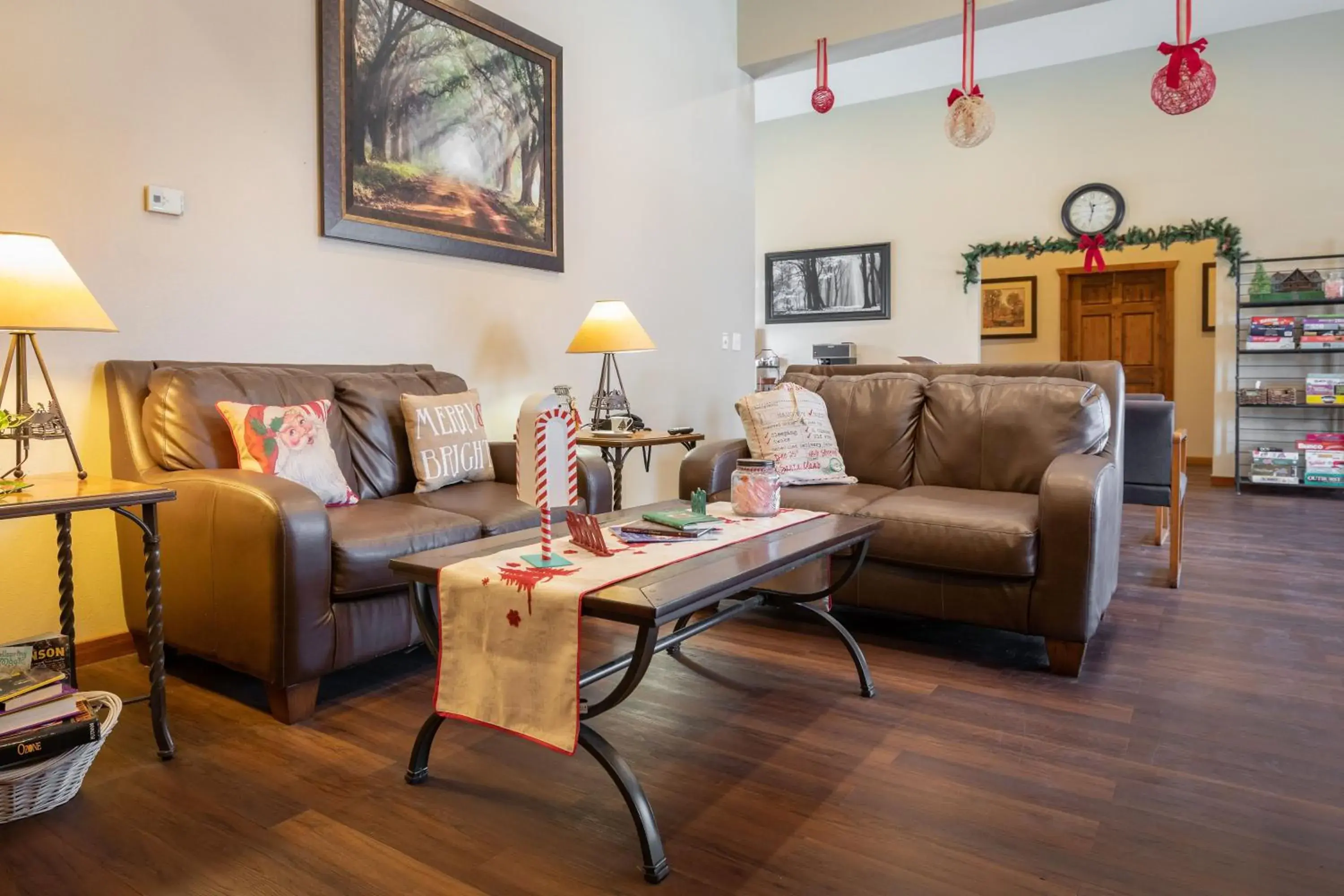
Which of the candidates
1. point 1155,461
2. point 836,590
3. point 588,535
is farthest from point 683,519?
point 1155,461

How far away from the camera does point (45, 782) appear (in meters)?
1.63

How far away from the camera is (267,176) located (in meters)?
2.89

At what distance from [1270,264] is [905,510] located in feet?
17.6

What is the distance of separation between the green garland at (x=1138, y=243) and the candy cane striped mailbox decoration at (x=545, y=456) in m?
6.32

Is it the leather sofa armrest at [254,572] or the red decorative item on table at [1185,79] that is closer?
the leather sofa armrest at [254,572]

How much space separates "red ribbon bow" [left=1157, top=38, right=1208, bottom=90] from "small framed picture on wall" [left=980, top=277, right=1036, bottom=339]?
4.94 metres

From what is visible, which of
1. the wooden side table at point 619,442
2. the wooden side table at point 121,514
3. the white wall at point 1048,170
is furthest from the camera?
the white wall at point 1048,170

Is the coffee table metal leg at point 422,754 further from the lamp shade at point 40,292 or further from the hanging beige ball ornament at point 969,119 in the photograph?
the hanging beige ball ornament at point 969,119

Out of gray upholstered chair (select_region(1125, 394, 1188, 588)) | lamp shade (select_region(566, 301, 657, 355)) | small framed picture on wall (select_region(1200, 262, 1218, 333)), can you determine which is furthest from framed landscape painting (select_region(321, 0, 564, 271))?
small framed picture on wall (select_region(1200, 262, 1218, 333))

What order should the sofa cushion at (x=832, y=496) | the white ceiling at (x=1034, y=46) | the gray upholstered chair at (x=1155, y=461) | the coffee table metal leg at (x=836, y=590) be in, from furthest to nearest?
the white ceiling at (x=1034, y=46)
the gray upholstered chair at (x=1155, y=461)
the sofa cushion at (x=832, y=496)
the coffee table metal leg at (x=836, y=590)

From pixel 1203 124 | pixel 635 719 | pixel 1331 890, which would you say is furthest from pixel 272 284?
pixel 1203 124

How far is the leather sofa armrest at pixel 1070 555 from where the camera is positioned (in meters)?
2.35

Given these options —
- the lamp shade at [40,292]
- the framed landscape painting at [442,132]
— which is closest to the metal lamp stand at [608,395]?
the framed landscape painting at [442,132]

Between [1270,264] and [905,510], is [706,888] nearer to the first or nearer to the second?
[905,510]
